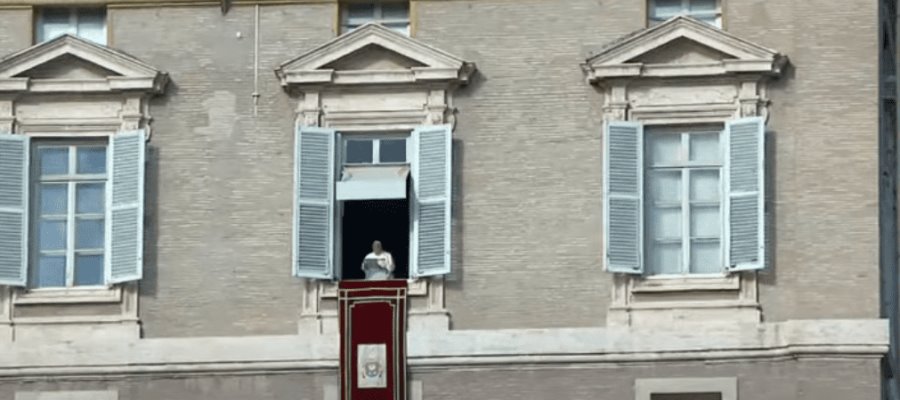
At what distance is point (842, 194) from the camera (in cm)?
5278

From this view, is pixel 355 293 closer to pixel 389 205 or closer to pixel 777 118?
pixel 389 205

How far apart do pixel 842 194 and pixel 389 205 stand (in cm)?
582

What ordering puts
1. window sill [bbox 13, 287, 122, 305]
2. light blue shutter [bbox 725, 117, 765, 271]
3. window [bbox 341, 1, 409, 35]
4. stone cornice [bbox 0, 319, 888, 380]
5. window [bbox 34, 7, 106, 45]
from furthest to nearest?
window [bbox 34, 7, 106, 45] < window [bbox 341, 1, 409, 35] < window sill [bbox 13, 287, 122, 305] < light blue shutter [bbox 725, 117, 765, 271] < stone cornice [bbox 0, 319, 888, 380]

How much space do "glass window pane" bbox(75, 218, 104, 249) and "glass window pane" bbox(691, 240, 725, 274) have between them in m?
7.56

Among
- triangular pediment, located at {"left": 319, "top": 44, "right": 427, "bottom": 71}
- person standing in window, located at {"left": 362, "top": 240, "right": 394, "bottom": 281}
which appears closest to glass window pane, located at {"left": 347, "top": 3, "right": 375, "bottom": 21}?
triangular pediment, located at {"left": 319, "top": 44, "right": 427, "bottom": 71}

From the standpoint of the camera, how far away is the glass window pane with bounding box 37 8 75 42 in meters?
54.6

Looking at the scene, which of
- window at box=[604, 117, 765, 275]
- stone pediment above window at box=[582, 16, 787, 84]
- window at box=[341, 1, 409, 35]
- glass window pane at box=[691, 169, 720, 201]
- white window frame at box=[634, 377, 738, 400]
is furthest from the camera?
window at box=[341, 1, 409, 35]

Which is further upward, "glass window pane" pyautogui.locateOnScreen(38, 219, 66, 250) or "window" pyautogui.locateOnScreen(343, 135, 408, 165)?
"window" pyautogui.locateOnScreen(343, 135, 408, 165)

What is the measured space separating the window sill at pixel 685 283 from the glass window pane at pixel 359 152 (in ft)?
12.4

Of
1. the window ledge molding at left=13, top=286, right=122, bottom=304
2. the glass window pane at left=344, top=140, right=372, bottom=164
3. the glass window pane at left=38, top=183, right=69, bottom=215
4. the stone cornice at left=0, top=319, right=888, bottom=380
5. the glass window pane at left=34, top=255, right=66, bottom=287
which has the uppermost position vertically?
the glass window pane at left=344, top=140, right=372, bottom=164

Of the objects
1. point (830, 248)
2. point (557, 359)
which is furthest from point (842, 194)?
point (557, 359)

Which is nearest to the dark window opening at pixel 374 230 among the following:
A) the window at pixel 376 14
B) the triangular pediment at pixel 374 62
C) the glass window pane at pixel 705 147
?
the triangular pediment at pixel 374 62

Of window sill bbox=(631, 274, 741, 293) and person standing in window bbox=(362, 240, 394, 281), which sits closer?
window sill bbox=(631, 274, 741, 293)

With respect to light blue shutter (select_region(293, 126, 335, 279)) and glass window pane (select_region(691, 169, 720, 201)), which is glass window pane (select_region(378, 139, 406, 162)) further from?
glass window pane (select_region(691, 169, 720, 201))
